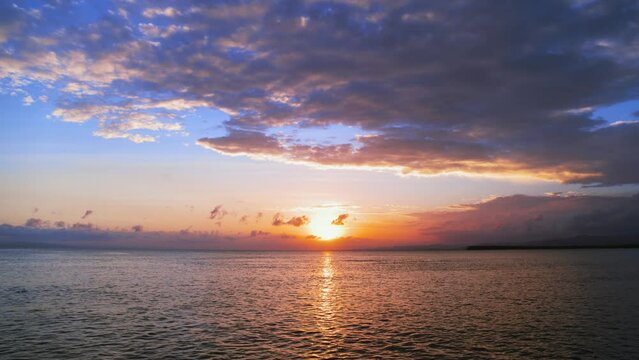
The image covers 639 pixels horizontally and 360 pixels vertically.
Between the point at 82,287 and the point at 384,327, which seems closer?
the point at 384,327

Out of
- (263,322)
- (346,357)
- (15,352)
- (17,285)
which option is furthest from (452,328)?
(17,285)

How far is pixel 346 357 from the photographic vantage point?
34625 millimetres

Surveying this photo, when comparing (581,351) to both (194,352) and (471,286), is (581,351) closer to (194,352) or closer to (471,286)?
(194,352)

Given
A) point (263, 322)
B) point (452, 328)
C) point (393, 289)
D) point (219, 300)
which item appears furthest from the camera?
point (393, 289)

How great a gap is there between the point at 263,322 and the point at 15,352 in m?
21.8

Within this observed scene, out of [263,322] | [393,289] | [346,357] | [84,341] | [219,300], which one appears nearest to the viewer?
[346,357]

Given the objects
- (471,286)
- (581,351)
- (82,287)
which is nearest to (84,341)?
(581,351)

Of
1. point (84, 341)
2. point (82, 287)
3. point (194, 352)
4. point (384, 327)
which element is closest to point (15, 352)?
point (84, 341)

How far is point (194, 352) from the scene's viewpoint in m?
35.8

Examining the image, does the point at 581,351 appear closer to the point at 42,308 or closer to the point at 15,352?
the point at 15,352

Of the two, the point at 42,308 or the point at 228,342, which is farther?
the point at 42,308

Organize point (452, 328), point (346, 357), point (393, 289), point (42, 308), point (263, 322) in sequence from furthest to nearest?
point (393, 289) < point (42, 308) < point (263, 322) < point (452, 328) < point (346, 357)

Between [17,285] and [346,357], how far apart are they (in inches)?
3118

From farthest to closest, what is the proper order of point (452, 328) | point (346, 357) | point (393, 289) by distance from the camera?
point (393, 289) → point (452, 328) → point (346, 357)
